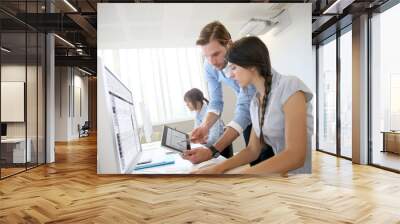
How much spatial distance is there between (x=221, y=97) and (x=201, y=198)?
1791 mm

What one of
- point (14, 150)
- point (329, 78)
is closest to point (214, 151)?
point (14, 150)

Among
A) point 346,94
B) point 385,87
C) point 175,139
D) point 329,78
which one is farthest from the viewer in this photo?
point 329,78

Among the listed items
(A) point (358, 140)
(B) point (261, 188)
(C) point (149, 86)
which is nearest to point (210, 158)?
(B) point (261, 188)

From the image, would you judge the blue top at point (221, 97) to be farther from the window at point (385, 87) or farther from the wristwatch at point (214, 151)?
the window at point (385, 87)

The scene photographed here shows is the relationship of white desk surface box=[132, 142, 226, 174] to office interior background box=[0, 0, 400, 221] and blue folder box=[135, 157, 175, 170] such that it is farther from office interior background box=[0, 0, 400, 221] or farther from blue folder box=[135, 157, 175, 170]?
office interior background box=[0, 0, 400, 221]

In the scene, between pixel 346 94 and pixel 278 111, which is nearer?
pixel 278 111

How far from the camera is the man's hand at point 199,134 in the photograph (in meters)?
5.84

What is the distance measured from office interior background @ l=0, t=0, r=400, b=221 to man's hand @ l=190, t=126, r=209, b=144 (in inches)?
7.1

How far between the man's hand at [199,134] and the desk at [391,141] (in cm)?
332

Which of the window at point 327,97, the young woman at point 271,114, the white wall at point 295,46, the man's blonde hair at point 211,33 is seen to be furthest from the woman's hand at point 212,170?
the window at point 327,97

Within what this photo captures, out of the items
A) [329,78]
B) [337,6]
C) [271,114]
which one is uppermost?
[337,6]

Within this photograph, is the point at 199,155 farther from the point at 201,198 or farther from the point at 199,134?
the point at 201,198

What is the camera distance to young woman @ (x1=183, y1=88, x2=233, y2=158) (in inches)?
230

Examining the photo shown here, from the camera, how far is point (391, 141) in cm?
682
